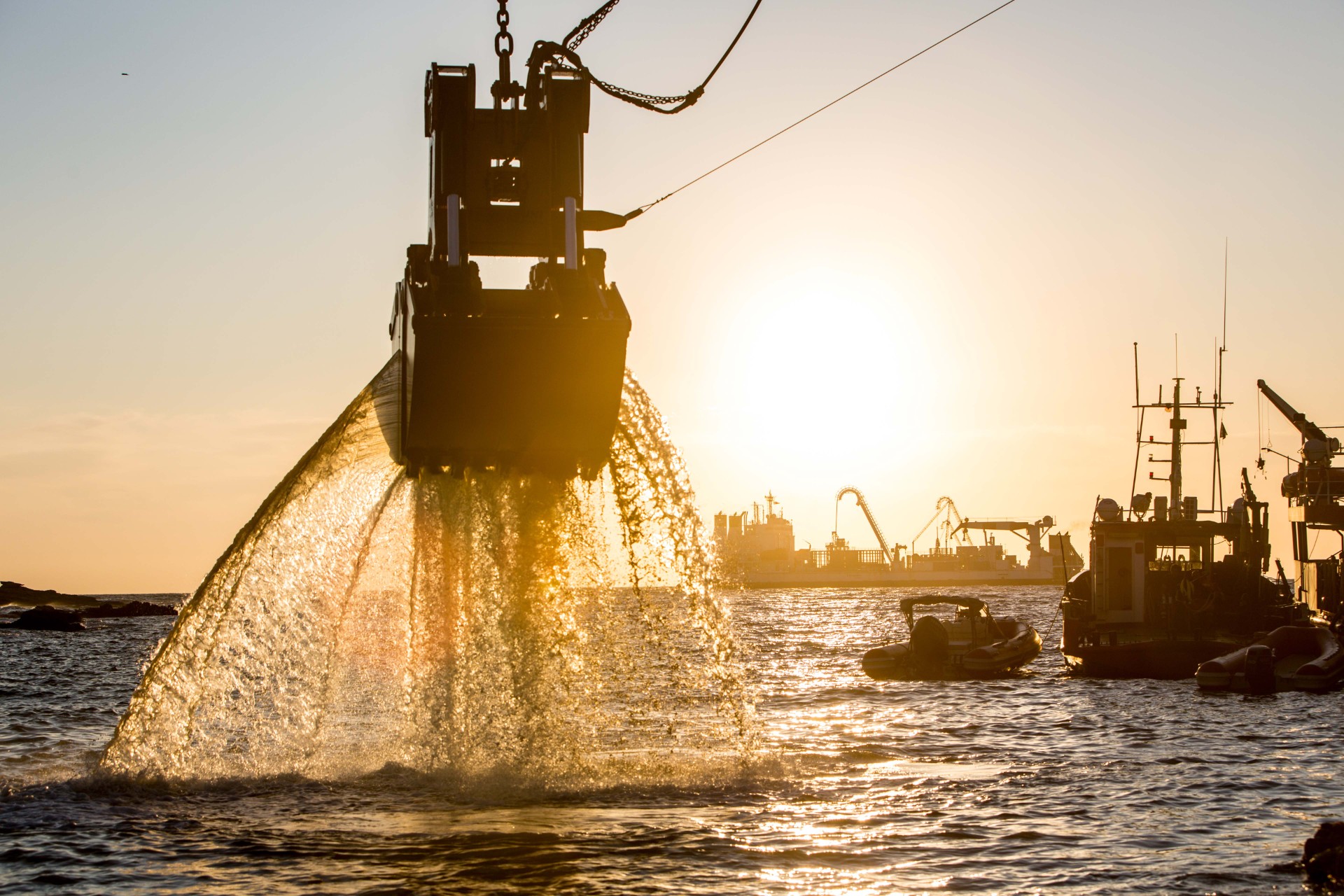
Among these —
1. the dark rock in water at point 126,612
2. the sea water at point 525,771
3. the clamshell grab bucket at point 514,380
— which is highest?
the clamshell grab bucket at point 514,380

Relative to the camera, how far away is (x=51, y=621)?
118 meters

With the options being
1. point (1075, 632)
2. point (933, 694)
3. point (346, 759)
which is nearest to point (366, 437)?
point (346, 759)

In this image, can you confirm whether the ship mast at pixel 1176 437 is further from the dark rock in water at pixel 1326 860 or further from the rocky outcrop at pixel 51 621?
the rocky outcrop at pixel 51 621

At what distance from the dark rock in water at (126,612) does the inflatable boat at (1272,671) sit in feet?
414

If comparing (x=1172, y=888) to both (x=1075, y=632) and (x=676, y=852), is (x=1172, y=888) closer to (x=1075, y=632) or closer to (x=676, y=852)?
(x=676, y=852)

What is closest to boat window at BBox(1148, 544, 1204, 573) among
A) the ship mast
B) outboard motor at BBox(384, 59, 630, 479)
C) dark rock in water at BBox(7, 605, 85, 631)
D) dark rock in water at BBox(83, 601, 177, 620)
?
the ship mast

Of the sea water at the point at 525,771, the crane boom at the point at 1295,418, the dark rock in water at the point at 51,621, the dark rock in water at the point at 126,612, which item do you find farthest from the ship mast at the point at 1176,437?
the dark rock in water at the point at 126,612

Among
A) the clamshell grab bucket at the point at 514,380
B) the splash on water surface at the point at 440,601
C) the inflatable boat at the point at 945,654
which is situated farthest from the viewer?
the inflatable boat at the point at 945,654

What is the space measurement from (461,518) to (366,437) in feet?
6.59

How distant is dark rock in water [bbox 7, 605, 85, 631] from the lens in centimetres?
11538

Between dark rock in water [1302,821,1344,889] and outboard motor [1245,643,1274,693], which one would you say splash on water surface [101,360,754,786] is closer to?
dark rock in water [1302,821,1344,889]

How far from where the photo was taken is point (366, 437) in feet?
56.3

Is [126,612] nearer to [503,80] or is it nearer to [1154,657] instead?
[1154,657]

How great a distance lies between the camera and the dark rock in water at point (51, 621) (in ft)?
379
